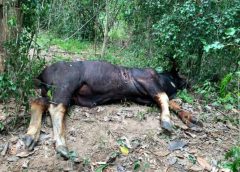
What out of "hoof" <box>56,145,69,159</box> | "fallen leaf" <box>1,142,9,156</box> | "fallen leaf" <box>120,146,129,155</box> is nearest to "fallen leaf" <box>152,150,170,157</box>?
"fallen leaf" <box>120,146,129,155</box>

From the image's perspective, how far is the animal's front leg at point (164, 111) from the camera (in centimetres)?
510

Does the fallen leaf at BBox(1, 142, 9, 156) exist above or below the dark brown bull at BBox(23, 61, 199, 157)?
below

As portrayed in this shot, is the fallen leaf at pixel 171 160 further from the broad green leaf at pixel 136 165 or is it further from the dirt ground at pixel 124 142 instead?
the broad green leaf at pixel 136 165

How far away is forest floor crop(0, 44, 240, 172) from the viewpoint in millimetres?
4219

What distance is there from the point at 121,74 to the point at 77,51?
3.43m

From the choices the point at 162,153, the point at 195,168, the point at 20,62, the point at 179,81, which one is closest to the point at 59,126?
the point at 20,62

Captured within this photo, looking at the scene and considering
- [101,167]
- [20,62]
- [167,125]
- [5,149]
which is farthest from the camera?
[167,125]

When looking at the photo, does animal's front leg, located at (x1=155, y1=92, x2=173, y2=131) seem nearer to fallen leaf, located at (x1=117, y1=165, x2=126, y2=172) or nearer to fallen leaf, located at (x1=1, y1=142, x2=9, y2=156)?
fallen leaf, located at (x1=117, y1=165, x2=126, y2=172)

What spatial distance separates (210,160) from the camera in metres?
4.58

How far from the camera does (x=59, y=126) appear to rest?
470 centimetres

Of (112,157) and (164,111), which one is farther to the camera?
(164,111)

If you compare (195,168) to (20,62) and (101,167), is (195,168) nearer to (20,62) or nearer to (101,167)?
(101,167)

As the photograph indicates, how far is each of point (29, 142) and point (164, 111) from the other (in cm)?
211

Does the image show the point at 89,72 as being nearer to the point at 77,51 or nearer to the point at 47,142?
the point at 47,142
